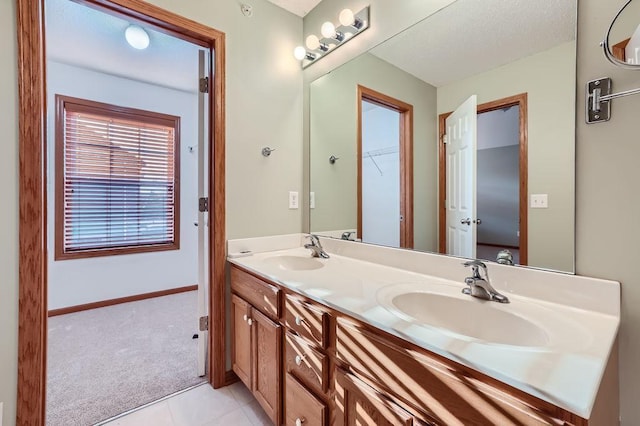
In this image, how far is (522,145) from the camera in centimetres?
103

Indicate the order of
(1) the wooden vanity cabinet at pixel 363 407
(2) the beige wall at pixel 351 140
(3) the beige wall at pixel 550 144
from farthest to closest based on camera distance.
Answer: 1. (2) the beige wall at pixel 351 140
2. (3) the beige wall at pixel 550 144
3. (1) the wooden vanity cabinet at pixel 363 407

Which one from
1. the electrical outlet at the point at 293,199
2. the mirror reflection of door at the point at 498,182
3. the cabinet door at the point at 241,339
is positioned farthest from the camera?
the electrical outlet at the point at 293,199

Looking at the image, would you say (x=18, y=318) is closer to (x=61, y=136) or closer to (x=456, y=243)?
(x=456, y=243)

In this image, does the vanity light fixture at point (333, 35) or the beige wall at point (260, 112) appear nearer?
the vanity light fixture at point (333, 35)

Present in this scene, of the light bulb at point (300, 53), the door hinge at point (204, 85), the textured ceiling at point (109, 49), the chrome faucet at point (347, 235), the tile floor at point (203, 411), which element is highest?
the textured ceiling at point (109, 49)

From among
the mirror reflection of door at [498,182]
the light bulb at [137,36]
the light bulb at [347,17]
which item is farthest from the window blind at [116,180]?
the mirror reflection of door at [498,182]

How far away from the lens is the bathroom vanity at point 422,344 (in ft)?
1.79

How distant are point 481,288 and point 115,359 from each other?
2398mm

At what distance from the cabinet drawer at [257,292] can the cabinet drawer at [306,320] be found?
0.28 ft

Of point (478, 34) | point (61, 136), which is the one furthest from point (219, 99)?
point (61, 136)

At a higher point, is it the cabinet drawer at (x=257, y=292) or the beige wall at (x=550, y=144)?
the beige wall at (x=550, y=144)

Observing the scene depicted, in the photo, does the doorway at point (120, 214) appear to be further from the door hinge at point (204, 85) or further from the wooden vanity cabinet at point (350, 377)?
the wooden vanity cabinet at point (350, 377)

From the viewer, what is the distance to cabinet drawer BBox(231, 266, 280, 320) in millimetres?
1253

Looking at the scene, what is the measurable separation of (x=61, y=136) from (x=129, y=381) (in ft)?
8.01
